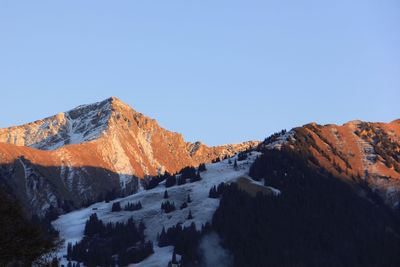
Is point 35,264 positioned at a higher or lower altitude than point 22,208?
lower

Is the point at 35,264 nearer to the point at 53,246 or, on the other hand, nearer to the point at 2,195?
the point at 53,246

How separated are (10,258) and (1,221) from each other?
8.30ft

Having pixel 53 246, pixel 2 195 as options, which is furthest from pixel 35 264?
pixel 2 195

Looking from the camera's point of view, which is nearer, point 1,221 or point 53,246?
point 1,221

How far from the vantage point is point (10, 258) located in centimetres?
5916

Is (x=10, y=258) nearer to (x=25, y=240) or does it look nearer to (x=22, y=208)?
(x=25, y=240)

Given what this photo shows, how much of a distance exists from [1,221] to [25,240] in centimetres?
214

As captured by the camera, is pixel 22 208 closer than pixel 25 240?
No

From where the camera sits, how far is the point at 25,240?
6062 cm

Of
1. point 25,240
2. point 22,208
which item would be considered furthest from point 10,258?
point 22,208

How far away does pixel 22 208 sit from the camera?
212 ft

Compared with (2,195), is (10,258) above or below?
below

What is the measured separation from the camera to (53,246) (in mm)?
63781

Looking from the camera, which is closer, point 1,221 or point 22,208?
point 1,221
